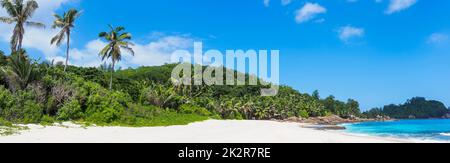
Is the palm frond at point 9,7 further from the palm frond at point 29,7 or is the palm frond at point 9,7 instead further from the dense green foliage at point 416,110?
the dense green foliage at point 416,110

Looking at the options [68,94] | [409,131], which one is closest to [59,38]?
[68,94]

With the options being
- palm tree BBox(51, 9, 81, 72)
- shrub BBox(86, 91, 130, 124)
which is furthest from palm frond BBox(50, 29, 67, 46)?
shrub BBox(86, 91, 130, 124)

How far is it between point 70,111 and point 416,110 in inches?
7188

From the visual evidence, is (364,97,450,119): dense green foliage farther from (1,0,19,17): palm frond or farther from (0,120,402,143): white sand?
(0,120,402,143): white sand

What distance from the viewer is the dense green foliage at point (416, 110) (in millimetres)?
176562

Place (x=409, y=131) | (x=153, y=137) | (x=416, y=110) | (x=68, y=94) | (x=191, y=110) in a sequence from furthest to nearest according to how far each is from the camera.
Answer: (x=416, y=110)
(x=191, y=110)
(x=409, y=131)
(x=68, y=94)
(x=153, y=137)

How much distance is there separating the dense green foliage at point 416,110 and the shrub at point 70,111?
6570 inches

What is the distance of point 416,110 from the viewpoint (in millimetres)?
178750

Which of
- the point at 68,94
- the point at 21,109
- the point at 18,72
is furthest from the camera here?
the point at 68,94

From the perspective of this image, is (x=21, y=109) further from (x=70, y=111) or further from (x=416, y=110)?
(x=416, y=110)

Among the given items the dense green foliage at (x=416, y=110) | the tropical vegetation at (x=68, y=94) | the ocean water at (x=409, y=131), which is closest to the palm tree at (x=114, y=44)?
the tropical vegetation at (x=68, y=94)

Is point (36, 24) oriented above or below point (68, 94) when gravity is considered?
above

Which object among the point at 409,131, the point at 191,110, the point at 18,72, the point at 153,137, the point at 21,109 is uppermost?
the point at 18,72
